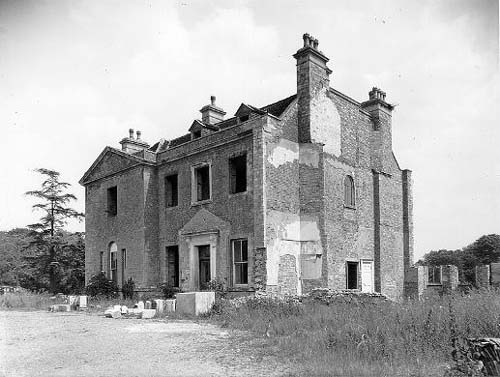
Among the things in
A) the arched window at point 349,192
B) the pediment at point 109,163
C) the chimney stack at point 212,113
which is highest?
the chimney stack at point 212,113

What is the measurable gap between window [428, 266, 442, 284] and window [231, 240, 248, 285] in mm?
10482

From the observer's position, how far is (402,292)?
21.7 metres

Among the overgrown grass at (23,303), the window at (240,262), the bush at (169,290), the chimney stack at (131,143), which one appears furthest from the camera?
the chimney stack at (131,143)

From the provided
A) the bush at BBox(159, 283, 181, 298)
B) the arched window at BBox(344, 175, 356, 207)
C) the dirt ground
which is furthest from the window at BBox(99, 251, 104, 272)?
the arched window at BBox(344, 175, 356, 207)

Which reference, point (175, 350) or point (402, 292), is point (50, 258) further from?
point (175, 350)

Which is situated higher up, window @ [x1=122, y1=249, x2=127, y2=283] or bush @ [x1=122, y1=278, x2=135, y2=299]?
window @ [x1=122, y1=249, x2=127, y2=283]

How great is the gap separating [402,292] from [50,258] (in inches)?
1039

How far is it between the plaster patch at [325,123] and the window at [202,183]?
16.1 ft

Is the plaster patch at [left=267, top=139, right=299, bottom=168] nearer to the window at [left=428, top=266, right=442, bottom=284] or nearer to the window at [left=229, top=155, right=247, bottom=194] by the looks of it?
the window at [left=229, top=155, right=247, bottom=194]

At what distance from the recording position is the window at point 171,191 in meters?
21.4

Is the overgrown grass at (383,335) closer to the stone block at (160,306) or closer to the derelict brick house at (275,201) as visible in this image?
the stone block at (160,306)

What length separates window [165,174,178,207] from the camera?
21.4 meters

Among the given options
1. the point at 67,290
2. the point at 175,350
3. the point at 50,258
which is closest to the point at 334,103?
the point at 175,350

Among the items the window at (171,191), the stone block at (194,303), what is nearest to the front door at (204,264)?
the window at (171,191)
